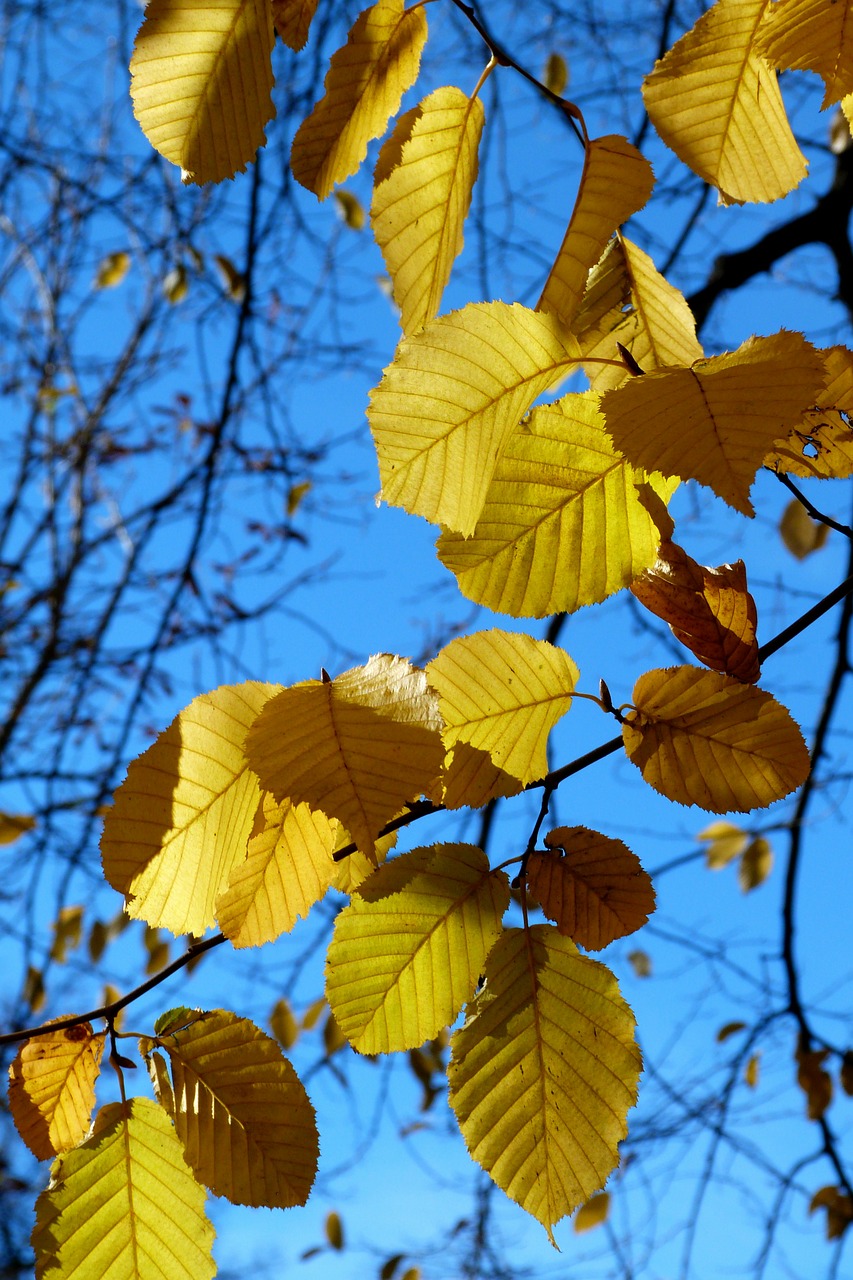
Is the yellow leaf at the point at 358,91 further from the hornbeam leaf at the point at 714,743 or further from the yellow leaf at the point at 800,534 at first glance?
the yellow leaf at the point at 800,534

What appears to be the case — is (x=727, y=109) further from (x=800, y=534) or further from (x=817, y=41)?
(x=800, y=534)

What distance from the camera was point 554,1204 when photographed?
37 cm

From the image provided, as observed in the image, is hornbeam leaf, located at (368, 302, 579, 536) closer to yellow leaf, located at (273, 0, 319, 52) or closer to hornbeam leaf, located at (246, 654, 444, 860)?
hornbeam leaf, located at (246, 654, 444, 860)

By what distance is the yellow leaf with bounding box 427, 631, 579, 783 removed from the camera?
1.32 ft

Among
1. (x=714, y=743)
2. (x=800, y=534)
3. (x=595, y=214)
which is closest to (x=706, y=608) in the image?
(x=714, y=743)

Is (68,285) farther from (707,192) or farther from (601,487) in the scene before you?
(601,487)

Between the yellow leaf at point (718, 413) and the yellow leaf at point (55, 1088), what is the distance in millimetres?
360

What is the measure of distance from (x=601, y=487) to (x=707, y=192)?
1.32 metres

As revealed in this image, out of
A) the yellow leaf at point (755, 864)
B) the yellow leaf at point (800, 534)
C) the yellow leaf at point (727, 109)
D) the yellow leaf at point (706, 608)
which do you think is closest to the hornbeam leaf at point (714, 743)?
the yellow leaf at point (706, 608)

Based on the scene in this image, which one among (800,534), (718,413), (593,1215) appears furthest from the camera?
(593,1215)

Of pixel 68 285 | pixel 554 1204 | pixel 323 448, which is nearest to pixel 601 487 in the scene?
pixel 554 1204

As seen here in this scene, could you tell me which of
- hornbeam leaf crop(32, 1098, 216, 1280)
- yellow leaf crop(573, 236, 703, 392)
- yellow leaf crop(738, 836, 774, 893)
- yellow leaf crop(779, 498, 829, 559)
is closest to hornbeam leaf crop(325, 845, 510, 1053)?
hornbeam leaf crop(32, 1098, 216, 1280)

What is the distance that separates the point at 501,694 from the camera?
0.41 m

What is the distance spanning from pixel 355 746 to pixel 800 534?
105 cm
